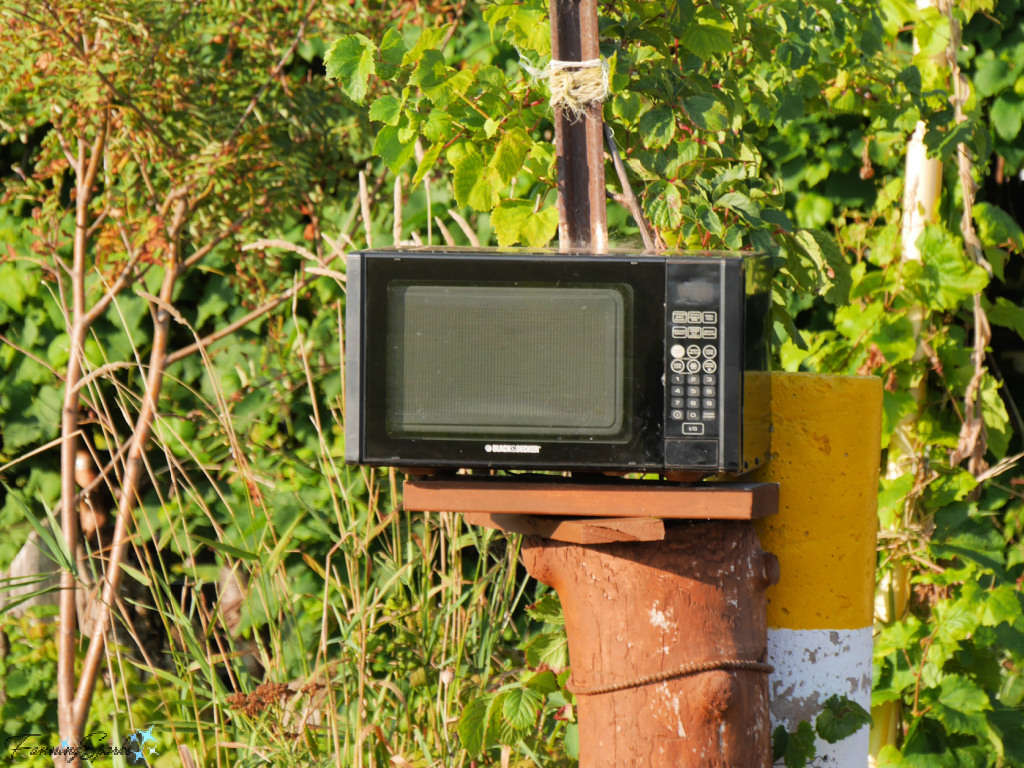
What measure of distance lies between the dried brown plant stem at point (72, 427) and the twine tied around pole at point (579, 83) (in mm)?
1610

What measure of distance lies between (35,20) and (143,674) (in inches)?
75.6

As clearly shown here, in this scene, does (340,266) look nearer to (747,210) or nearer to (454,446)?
(747,210)

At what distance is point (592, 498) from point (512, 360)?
183mm

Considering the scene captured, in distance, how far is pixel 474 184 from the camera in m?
1.64

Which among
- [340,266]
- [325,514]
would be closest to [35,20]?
[340,266]

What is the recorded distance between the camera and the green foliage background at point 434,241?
5.57ft

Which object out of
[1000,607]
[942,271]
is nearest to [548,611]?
[1000,607]

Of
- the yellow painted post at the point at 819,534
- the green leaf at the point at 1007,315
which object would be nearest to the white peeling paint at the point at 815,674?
the yellow painted post at the point at 819,534

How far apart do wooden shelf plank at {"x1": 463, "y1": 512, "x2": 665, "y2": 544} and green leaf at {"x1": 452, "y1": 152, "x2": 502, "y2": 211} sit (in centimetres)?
60

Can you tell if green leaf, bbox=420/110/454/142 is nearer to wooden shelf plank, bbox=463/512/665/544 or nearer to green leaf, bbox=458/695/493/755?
wooden shelf plank, bbox=463/512/665/544

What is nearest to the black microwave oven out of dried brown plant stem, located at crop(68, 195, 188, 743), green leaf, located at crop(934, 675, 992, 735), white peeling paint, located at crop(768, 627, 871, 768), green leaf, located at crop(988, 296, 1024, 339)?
white peeling paint, located at crop(768, 627, 871, 768)

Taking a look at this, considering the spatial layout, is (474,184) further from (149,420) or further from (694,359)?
(149,420)

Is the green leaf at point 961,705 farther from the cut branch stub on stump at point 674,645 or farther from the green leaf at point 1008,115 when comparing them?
the green leaf at point 1008,115

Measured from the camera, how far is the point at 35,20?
2.30 m
